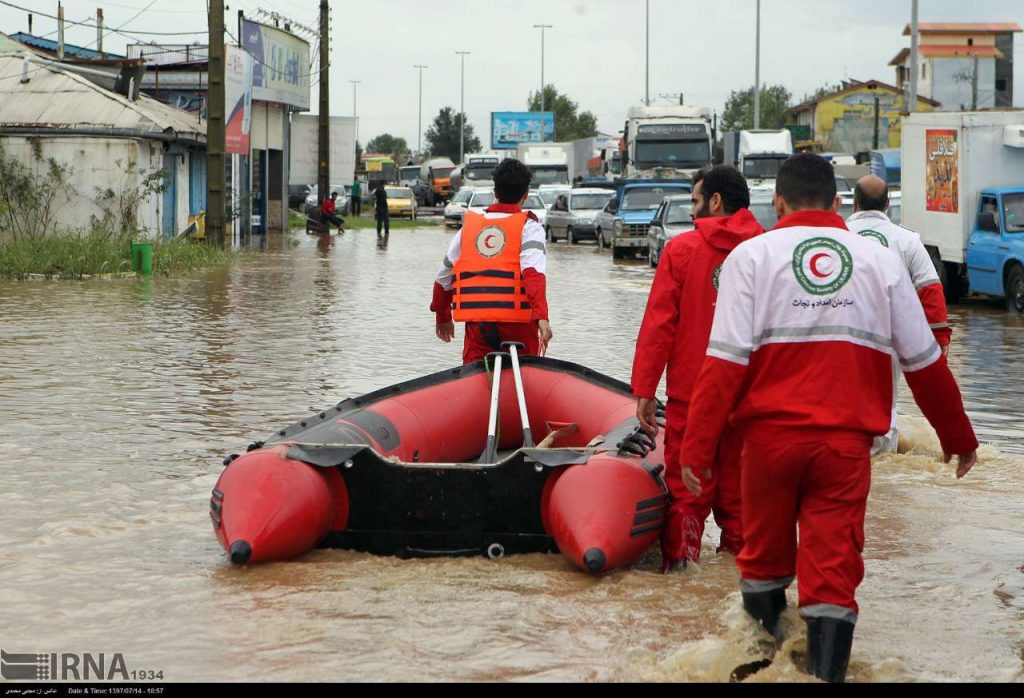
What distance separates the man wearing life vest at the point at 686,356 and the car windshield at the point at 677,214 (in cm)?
2124

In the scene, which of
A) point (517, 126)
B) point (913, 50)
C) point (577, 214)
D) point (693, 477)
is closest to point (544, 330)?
point (693, 477)

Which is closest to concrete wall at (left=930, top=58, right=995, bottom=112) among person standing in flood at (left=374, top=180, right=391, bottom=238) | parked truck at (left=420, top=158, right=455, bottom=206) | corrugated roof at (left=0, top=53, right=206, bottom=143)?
parked truck at (left=420, top=158, right=455, bottom=206)

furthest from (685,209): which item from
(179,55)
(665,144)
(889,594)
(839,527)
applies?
(179,55)

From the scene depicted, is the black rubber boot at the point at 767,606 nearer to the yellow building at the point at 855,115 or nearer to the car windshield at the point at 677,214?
the car windshield at the point at 677,214

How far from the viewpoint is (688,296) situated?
261 inches

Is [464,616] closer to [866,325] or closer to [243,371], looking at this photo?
[866,325]

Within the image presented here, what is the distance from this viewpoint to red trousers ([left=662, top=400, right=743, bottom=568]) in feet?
21.5

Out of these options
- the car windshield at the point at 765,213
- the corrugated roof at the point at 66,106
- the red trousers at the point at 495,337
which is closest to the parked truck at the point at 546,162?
the corrugated roof at the point at 66,106

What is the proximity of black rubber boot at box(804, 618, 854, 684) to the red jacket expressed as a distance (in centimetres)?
176

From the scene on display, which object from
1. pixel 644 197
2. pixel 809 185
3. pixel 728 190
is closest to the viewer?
pixel 809 185

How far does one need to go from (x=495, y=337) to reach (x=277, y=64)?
37.6 meters

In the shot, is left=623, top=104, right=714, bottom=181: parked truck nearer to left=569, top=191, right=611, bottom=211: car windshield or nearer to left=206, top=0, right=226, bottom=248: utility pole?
left=569, top=191, right=611, bottom=211: car windshield

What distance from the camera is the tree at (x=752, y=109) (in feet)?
356

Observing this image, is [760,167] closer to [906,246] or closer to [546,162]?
[546,162]
